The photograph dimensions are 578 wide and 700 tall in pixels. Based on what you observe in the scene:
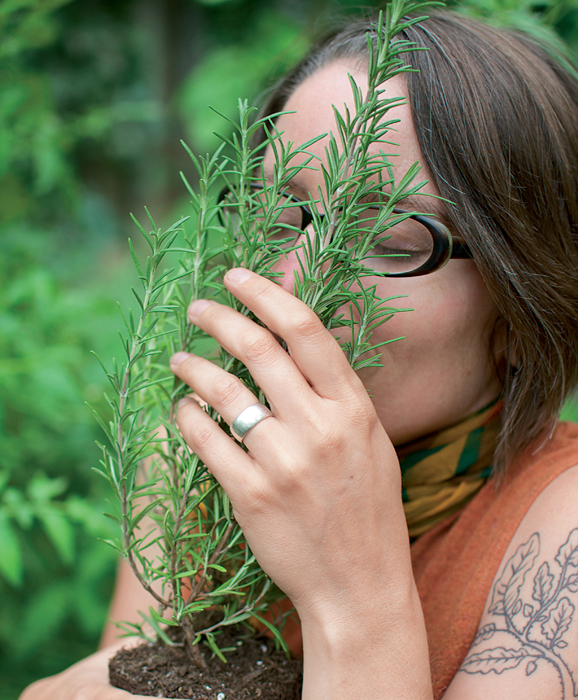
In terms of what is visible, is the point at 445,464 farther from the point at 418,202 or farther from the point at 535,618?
the point at 418,202

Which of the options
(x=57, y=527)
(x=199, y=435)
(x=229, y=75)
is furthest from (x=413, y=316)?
(x=229, y=75)

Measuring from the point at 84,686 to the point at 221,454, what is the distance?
47 cm

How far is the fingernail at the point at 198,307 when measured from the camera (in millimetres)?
692

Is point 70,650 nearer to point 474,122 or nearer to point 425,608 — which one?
point 425,608

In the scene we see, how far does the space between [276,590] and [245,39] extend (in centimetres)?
369

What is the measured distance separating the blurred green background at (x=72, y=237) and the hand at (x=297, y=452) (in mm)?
754

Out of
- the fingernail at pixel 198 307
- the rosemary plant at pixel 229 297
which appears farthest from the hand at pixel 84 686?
the fingernail at pixel 198 307

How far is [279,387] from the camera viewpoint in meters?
0.63

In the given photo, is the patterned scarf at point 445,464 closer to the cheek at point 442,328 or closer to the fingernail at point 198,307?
the cheek at point 442,328

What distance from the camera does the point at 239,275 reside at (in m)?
0.65

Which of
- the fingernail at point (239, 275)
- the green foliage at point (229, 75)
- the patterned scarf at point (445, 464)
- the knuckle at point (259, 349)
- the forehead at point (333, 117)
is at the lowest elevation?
the patterned scarf at point (445, 464)

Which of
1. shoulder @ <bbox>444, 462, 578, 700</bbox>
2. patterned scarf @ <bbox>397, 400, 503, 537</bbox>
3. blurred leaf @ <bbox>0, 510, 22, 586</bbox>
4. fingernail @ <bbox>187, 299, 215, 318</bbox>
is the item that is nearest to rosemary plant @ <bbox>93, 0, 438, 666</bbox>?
fingernail @ <bbox>187, 299, 215, 318</bbox>

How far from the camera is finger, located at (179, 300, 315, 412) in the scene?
63 centimetres

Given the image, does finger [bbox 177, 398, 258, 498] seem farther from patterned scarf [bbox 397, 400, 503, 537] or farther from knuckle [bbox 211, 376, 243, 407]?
patterned scarf [bbox 397, 400, 503, 537]
